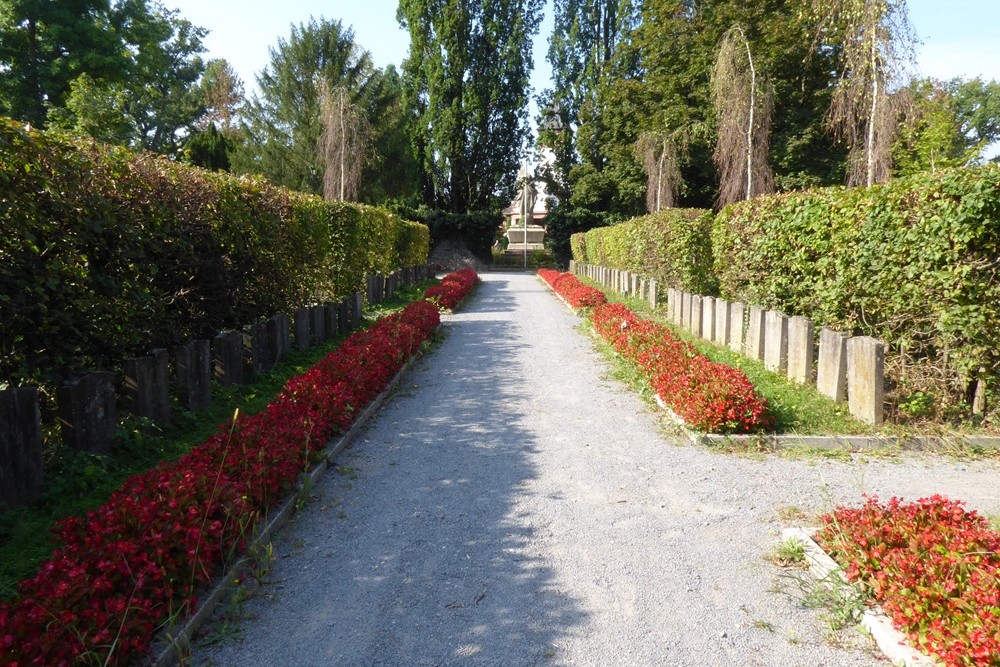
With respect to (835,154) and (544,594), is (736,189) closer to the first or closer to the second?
(835,154)

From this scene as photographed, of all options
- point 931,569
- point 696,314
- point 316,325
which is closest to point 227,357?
point 316,325

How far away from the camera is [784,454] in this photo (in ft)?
18.9

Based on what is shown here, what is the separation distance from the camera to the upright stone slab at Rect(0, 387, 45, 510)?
4.02m

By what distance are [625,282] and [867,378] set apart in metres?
14.5

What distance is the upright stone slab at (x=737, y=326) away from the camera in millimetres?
9914

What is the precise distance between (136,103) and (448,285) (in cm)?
2382

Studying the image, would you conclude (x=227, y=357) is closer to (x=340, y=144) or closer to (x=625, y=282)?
(x=625, y=282)

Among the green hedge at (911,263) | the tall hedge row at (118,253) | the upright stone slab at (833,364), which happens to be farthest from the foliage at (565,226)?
the upright stone slab at (833,364)

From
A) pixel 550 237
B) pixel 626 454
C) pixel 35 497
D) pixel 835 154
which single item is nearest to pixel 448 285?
pixel 626 454

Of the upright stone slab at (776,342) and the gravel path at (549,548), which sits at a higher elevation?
the upright stone slab at (776,342)

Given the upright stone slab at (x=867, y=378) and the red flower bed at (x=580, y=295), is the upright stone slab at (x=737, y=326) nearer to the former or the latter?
the upright stone slab at (x=867, y=378)

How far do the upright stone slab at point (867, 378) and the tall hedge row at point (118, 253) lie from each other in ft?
21.3

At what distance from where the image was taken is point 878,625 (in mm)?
3016

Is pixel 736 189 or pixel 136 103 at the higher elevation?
pixel 136 103
